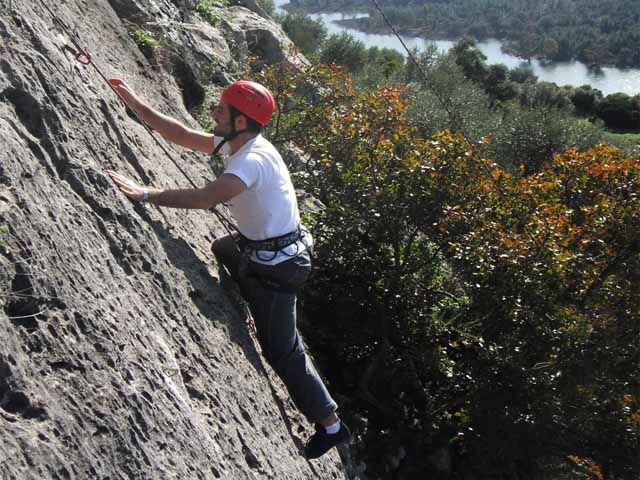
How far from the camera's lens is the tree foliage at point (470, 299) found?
6727mm

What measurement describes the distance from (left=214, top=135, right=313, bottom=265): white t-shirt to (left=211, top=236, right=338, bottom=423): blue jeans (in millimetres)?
90

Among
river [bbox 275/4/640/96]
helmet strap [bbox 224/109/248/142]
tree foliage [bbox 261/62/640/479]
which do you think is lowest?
river [bbox 275/4/640/96]

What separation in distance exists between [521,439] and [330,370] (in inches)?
87.9

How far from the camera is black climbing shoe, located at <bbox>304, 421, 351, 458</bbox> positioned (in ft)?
16.0

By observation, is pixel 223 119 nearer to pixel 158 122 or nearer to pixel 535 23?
pixel 158 122

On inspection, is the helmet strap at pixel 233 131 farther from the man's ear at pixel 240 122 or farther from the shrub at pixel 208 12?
the shrub at pixel 208 12

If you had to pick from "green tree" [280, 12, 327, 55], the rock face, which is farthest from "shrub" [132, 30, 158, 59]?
"green tree" [280, 12, 327, 55]

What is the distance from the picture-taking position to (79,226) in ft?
12.2

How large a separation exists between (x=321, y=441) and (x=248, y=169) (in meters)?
1.88

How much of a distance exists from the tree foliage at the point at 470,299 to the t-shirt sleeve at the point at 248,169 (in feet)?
11.1

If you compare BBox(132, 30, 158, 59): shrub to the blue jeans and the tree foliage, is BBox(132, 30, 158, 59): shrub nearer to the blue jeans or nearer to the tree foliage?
the tree foliage

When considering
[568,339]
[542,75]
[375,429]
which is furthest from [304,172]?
[542,75]

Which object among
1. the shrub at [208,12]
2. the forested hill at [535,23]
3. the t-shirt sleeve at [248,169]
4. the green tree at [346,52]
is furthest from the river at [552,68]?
the t-shirt sleeve at [248,169]

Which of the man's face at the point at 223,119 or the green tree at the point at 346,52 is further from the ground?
the man's face at the point at 223,119
